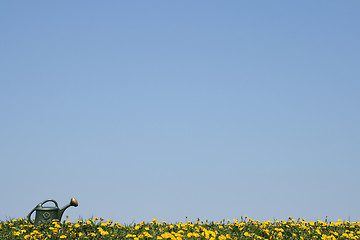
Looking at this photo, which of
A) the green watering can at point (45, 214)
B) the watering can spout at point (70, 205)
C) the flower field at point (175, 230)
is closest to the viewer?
the flower field at point (175, 230)

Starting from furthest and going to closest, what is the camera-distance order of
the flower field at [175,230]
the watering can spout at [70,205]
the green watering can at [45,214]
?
the watering can spout at [70,205] < the green watering can at [45,214] < the flower field at [175,230]

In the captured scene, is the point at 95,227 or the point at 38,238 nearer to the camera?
the point at 38,238

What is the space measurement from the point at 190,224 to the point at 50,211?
2907 millimetres

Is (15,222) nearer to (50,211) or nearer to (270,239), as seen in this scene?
(50,211)

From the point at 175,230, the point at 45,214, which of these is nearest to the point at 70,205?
the point at 45,214

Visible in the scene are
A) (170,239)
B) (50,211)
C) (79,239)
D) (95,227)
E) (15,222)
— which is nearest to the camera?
(170,239)

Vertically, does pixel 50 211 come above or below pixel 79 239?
above

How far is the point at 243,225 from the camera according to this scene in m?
8.82

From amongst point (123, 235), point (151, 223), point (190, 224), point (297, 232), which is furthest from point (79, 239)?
point (297, 232)

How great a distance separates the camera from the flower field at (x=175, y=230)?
772cm

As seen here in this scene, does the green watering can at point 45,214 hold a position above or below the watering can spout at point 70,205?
below

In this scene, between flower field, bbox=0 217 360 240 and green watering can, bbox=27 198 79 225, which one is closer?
flower field, bbox=0 217 360 240

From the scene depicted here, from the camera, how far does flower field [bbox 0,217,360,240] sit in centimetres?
772

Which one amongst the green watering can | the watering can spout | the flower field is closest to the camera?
the flower field
